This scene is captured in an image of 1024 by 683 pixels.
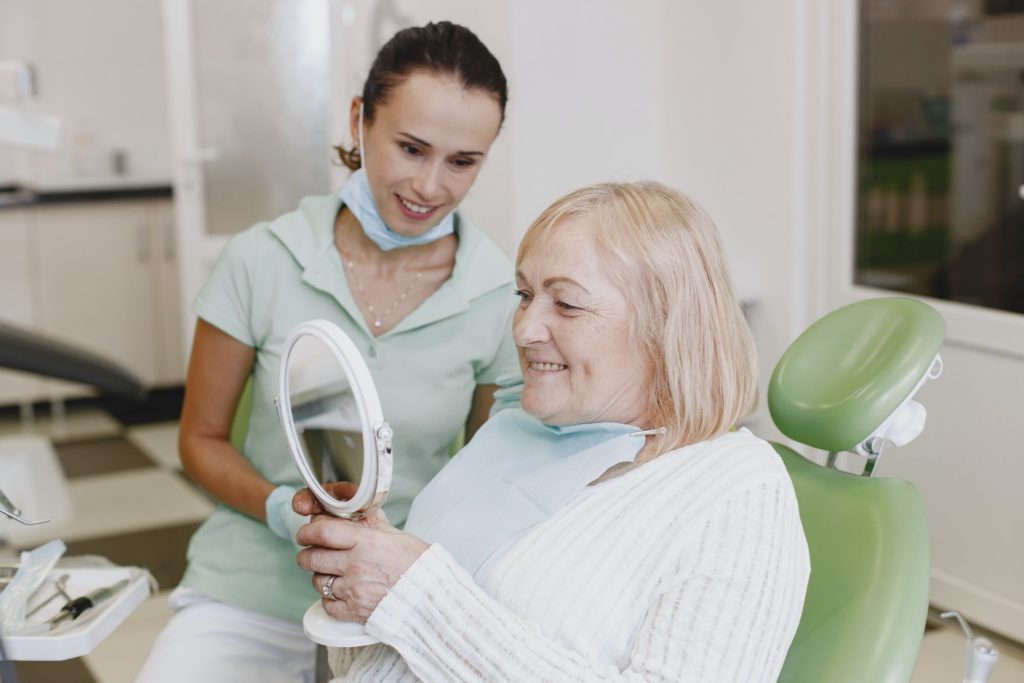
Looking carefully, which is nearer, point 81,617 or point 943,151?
point 81,617

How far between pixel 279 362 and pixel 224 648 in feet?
1.23

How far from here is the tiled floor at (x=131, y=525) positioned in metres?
2.49

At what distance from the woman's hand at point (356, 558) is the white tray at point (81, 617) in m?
0.21

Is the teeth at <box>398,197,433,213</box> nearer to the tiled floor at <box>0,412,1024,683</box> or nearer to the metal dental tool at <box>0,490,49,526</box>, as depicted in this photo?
the metal dental tool at <box>0,490,49,526</box>

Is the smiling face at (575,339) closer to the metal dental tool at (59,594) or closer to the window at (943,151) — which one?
the metal dental tool at (59,594)

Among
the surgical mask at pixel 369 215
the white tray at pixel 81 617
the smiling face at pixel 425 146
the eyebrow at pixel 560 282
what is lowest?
the white tray at pixel 81 617

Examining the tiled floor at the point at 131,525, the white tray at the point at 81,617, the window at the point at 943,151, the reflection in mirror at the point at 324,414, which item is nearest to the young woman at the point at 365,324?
the white tray at the point at 81,617

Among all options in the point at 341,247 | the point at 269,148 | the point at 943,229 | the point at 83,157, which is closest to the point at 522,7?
the point at 943,229

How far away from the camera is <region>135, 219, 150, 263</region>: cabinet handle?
15.7 ft

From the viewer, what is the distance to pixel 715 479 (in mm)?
1139

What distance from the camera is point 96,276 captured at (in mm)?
4770

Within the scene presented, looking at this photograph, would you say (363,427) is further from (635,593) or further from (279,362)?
(279,362)

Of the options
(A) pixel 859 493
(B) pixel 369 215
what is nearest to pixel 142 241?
(B) pixel 369 215

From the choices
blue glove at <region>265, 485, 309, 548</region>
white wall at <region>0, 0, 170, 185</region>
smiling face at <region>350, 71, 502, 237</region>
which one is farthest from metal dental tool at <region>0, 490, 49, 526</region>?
white wall at <region>0, 0, 170, 185</region>
